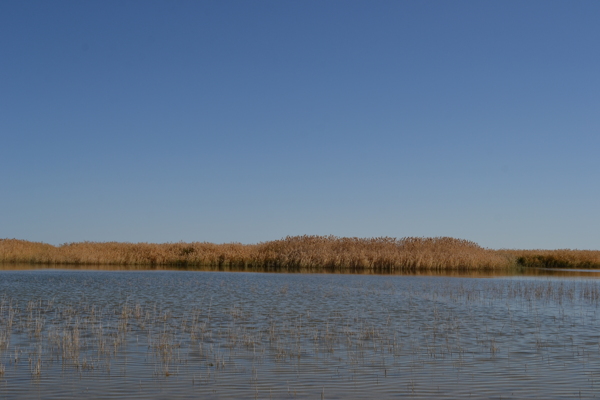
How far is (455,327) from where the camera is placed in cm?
1457

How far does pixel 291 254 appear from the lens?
147ft

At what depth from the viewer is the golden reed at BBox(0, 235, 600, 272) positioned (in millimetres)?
42938

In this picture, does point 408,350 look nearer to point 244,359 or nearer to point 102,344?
point 244,359

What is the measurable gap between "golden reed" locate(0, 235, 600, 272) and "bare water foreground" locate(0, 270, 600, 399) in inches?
839

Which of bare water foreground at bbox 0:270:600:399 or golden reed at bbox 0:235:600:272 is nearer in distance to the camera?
bare water foreground at bbox 0:270:600:399

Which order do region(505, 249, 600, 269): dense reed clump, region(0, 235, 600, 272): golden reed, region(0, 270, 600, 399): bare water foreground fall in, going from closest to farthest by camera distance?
region(0, 270, 600, 399): bare water foreground → region(0, 235, 600, 272): golden reed → region(505, 249, 600, 269): dense reed clump

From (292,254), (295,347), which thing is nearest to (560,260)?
(292,254)

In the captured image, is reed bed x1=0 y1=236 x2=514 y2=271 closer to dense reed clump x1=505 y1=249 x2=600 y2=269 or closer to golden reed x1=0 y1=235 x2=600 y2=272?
golden reed x1=0 y1=235 x2=600 y2=272

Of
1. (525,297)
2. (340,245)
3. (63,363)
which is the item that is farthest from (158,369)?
(340,245)

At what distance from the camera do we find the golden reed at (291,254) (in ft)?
141

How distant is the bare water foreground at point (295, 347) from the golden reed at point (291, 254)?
2131 centimetres

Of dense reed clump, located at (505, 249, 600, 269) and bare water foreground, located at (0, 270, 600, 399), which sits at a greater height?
dense reed clump, located at (505, 249, 600, 269)

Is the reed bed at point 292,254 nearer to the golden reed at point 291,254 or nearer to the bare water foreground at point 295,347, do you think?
the golden reed at point 291,254

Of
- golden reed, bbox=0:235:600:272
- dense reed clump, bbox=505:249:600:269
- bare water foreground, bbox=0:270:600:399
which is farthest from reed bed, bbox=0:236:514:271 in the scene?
bare water foreground, bbox=0:270:600:399
